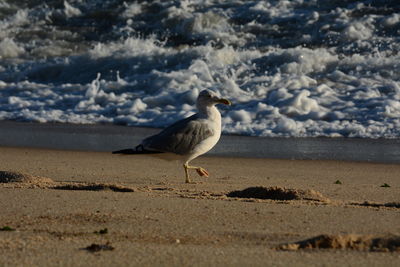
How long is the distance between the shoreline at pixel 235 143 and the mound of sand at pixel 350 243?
4688 millimetres

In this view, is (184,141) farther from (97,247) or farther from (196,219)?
(97,247)

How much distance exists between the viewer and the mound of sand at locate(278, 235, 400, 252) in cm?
328

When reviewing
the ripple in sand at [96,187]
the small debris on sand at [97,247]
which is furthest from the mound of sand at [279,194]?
the small debris on sand at [97,247]

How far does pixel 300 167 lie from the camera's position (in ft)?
24.3

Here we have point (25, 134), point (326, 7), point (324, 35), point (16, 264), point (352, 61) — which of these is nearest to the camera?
point (16, 264)

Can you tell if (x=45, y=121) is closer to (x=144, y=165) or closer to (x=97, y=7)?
(x=144, y=165)

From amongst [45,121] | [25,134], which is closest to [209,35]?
[45,121]

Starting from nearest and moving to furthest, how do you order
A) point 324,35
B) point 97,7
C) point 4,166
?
1. point 4,166
2. point 324,35
3. point 97,7

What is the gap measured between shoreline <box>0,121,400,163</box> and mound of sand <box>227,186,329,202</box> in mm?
3074

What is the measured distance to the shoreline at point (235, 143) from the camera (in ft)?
27.5

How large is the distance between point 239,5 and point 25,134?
29.3 feet

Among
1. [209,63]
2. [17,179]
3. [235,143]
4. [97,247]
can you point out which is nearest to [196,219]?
[97,247]

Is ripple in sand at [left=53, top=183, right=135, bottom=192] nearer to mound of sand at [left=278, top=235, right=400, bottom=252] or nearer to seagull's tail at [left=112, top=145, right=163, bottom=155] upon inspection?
seagull's tail at [left=112, top=145, right=163, bottom=155]

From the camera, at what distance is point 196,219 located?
4.05 m
